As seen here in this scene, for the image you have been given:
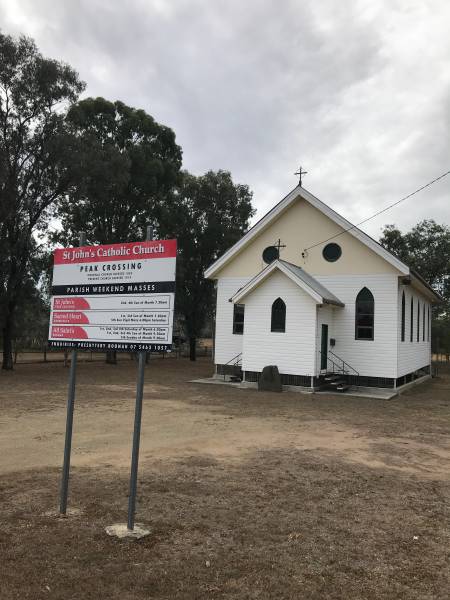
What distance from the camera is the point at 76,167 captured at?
25.2m

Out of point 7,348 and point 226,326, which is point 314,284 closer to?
point 226,326

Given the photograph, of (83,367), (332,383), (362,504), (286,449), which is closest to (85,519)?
(362,504)

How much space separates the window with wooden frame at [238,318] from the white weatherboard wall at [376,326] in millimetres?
4161

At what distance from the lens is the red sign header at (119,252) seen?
221 inches

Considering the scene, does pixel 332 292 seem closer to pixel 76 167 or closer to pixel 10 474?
pixel 76 167

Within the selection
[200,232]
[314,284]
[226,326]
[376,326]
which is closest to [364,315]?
[376,326]

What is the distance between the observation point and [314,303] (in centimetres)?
1928

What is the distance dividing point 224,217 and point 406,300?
20.3 metres

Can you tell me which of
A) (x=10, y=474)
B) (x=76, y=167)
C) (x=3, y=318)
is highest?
(x=76, y=167)

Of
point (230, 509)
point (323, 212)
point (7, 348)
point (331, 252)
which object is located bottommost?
point (230, 509)

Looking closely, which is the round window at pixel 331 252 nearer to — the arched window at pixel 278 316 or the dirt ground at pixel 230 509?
the arched window at pixel 278 316

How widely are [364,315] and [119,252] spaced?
16825 millimetres

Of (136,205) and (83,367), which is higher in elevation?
(136,205)

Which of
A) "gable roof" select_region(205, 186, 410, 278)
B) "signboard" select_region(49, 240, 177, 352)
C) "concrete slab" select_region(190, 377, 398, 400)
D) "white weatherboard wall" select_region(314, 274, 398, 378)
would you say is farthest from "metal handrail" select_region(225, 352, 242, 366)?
"signboard" select_region(49, 240, 177, 352)
